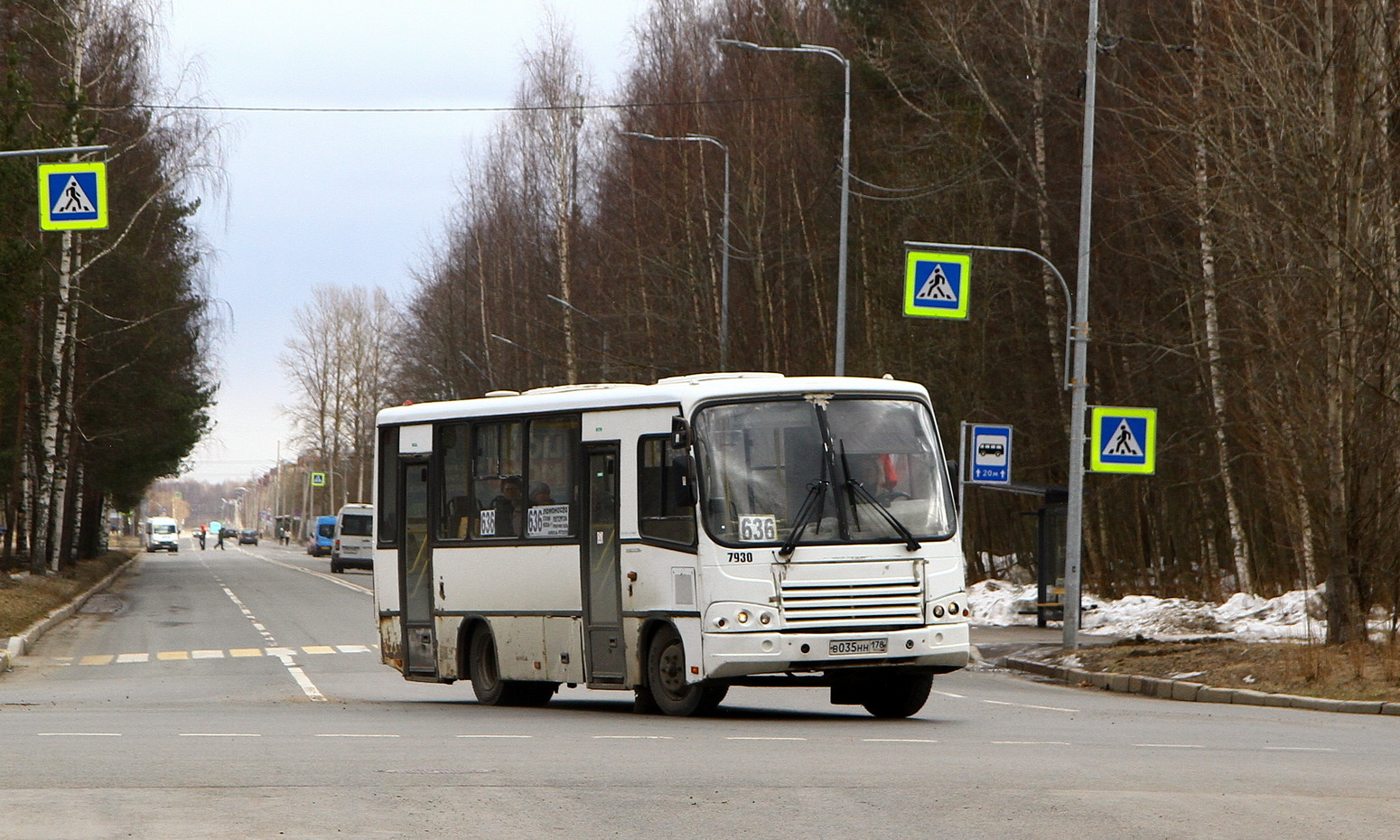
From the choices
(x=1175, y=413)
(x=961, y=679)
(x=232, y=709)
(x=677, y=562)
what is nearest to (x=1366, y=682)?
(x=961, y=679)

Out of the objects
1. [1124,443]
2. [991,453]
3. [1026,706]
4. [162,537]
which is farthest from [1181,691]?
[162,537]

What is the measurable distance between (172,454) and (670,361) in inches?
940

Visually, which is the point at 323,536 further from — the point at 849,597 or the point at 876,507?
the point at 849,597

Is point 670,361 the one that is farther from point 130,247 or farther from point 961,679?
point 961,679

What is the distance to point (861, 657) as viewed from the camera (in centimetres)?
1448

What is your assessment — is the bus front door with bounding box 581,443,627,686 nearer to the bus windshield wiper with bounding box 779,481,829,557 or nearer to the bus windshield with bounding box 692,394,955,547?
the bus windshield with bounding box 692,394,955,547

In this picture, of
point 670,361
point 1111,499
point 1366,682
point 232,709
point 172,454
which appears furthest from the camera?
point 172,454

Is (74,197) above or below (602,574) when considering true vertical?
above

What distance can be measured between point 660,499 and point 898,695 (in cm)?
266

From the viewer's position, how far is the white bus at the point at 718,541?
14.6 m

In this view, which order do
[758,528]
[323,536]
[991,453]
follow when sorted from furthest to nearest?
[323,536], [991,453], [758,528]

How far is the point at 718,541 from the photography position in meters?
14.7

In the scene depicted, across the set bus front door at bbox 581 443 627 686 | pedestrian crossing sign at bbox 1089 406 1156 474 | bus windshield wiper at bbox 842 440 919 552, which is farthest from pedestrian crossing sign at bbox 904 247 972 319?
bus windshield wiper at bbox 842 440 919 552

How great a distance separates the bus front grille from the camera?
1453 centimetres
